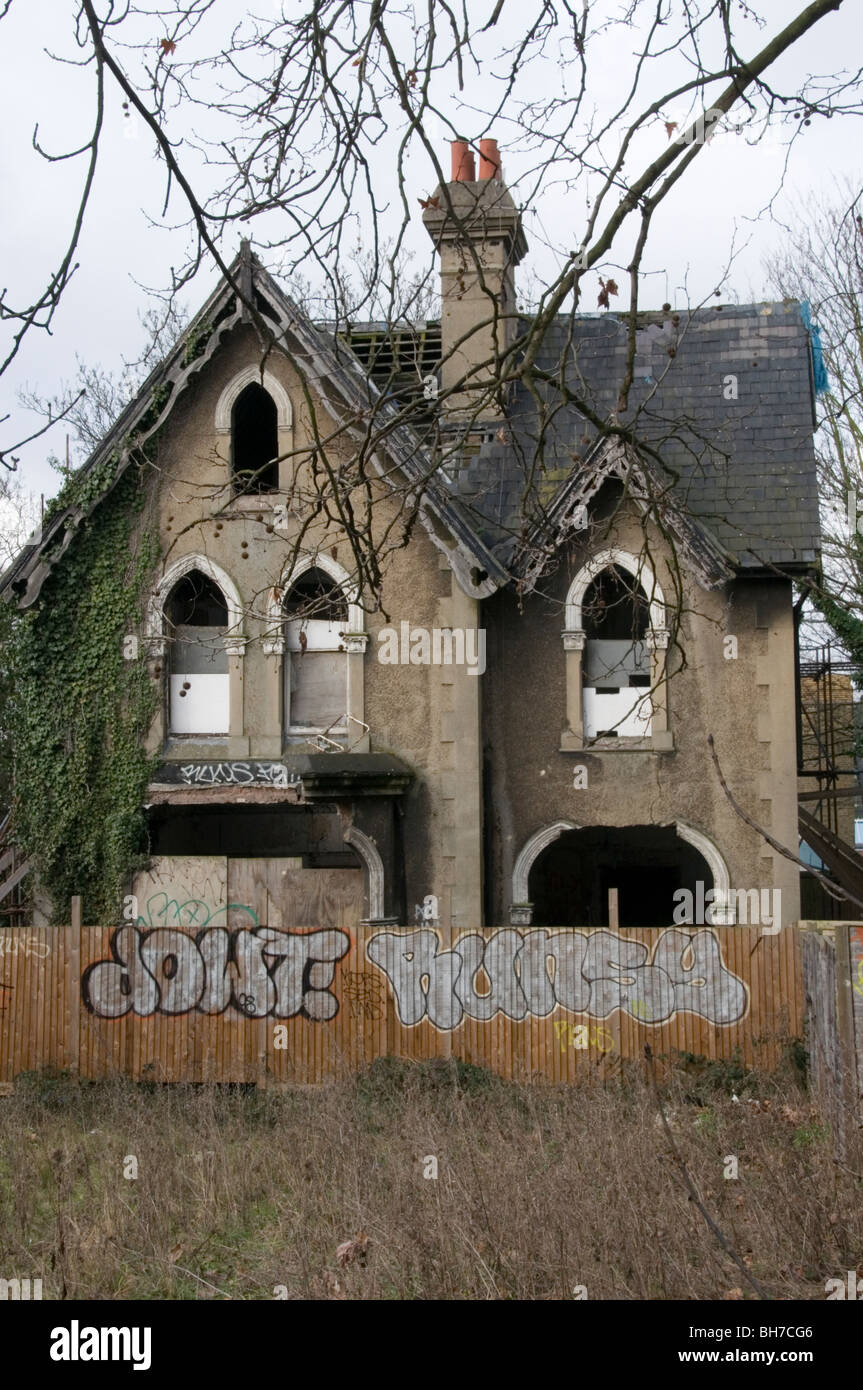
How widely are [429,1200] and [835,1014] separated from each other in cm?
459

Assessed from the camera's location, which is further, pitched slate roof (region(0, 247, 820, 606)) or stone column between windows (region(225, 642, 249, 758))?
stone column between windows (region(225, 642, 249, 758))

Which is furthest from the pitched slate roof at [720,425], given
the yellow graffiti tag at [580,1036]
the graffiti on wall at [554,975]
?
the yellow graffiti tag at [580,1036]

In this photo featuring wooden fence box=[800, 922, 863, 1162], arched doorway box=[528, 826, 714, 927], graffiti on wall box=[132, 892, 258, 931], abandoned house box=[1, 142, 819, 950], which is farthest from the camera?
arched doorway box=[528, 826, 714, 927]

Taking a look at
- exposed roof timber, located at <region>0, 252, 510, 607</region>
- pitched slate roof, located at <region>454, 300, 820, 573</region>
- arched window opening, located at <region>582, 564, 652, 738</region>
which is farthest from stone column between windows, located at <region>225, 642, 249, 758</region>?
arched window opening, located at <region>582, 564, 652, 738</region>

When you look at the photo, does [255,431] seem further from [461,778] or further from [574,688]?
[461,778]

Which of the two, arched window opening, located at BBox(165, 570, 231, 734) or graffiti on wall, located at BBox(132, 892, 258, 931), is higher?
arched window opening, located at BBox(165, 570, 231, 734)

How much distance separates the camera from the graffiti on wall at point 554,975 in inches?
585

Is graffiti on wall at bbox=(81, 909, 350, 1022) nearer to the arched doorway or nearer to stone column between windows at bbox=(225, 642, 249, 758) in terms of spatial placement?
stone column between windows at bbox=(225, 642, 249, 758)

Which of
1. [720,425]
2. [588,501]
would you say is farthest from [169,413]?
[720,425]

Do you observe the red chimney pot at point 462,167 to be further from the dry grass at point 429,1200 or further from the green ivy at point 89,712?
the dry grass at point 429,1200

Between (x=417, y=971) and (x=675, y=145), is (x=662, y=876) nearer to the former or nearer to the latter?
(x=417, y=971)

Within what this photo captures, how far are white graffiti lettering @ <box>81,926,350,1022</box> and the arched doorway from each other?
24.9 feet

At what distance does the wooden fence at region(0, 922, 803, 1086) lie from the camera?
48.6 feet

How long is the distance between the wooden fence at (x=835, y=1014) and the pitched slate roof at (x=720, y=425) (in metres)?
5.78
